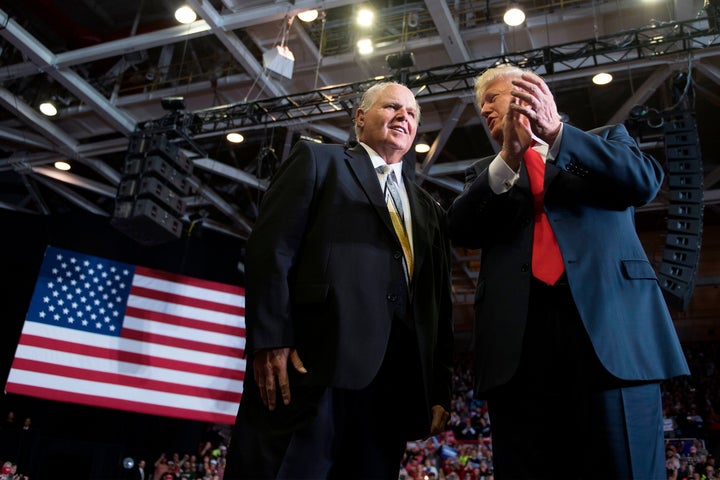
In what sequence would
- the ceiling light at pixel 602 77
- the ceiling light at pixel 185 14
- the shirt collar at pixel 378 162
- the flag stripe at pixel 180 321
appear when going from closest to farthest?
the shirt collar at pixel 378 162 < the ceiling light at pixel 185 14 < the ceiling light at pixel 602 77 < the flag stripe at pixel 180 321

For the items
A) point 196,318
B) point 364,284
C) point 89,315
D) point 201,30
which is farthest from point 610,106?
point 364,284

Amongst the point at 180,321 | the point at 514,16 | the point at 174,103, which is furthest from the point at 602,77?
the point at 180,321

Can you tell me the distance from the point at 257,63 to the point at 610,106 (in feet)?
19.0

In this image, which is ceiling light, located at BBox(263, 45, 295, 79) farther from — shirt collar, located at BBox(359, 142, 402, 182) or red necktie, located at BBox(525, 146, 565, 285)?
red necktie, located at BBox(525, 146, 565, 285)

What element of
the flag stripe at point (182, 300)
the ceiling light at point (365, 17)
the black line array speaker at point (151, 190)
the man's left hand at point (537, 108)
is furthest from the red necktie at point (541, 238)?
the flag stripe at point (182, 300)

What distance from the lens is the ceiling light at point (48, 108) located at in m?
9.88

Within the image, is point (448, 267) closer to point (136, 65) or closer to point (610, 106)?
point (610, 106)

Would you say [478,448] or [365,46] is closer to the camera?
A: [365,46]

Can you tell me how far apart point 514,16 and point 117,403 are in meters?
Answer: 7.54

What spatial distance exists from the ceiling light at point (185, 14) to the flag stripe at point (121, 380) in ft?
16.7

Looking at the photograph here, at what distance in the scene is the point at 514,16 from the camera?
7.37m

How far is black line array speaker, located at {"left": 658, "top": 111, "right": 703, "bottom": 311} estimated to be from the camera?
6.18 metres

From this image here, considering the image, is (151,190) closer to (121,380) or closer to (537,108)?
(121,380)

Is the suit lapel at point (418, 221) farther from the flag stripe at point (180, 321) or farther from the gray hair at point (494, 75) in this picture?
the flag stripe at point (180, 321)
